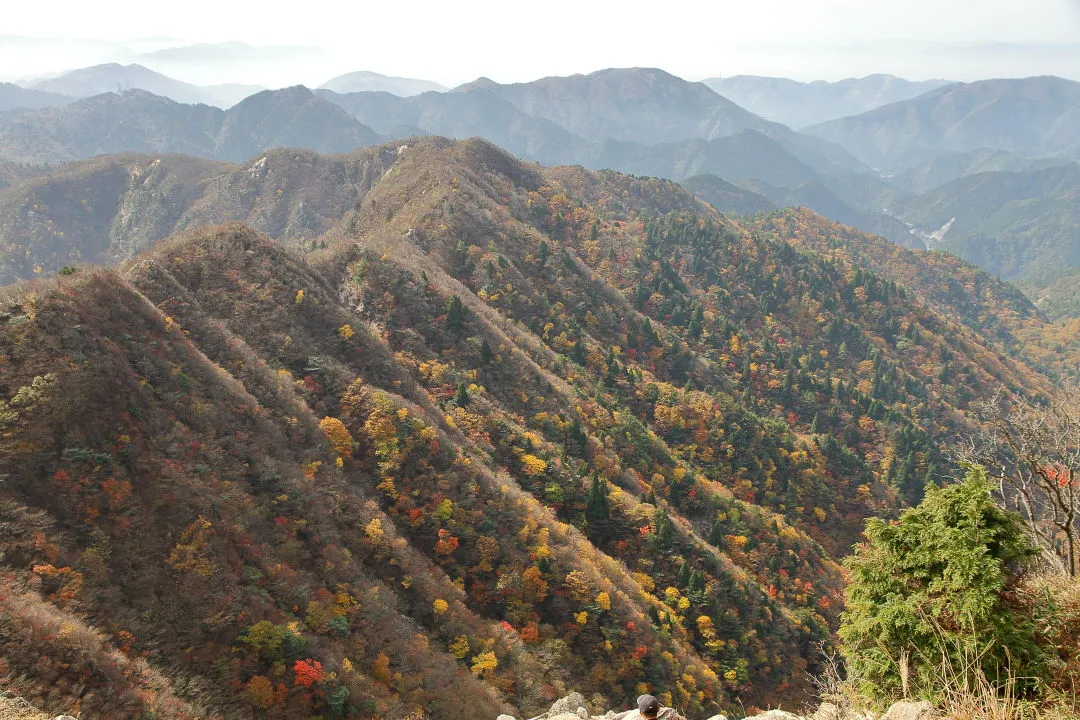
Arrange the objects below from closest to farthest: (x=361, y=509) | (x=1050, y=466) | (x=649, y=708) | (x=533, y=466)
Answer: (x=649, y=708) → (x=1050, y=466) → (x=361, y=509) → (x=533, y=466)

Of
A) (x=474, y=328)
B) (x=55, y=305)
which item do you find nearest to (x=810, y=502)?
(x=474, y=328)

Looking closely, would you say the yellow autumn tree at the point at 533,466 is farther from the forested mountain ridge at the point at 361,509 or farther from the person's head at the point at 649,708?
the person's head at the point at 649,708

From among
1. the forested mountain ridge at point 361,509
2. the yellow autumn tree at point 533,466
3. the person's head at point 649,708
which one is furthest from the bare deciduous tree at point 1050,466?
the yellow autumn tree at point 533,466

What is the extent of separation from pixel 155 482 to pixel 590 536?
182ft

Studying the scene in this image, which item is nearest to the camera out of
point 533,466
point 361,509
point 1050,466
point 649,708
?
point 649,708

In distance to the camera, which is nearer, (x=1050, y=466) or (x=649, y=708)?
(x=649, y=708)

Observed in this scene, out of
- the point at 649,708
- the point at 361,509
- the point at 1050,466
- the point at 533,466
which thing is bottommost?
the point at 533,466

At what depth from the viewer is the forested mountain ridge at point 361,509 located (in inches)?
1454

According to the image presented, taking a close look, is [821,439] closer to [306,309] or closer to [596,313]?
[596,313]

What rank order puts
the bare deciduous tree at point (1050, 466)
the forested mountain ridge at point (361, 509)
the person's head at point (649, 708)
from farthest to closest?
the forested mountain ridge at point (361, 509) < the bare deciduous tree at point (1050, 466) < the person's head at point (649, 708)

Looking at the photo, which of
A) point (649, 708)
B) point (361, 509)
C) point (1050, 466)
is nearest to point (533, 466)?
point (361, 509)

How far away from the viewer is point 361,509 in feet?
187

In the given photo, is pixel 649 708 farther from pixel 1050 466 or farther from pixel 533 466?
pixel 533 466

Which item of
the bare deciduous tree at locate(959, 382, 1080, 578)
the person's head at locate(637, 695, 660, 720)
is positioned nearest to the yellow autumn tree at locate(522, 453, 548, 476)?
the bare deciduous tree at locate(959, 382, 1080, 578)
